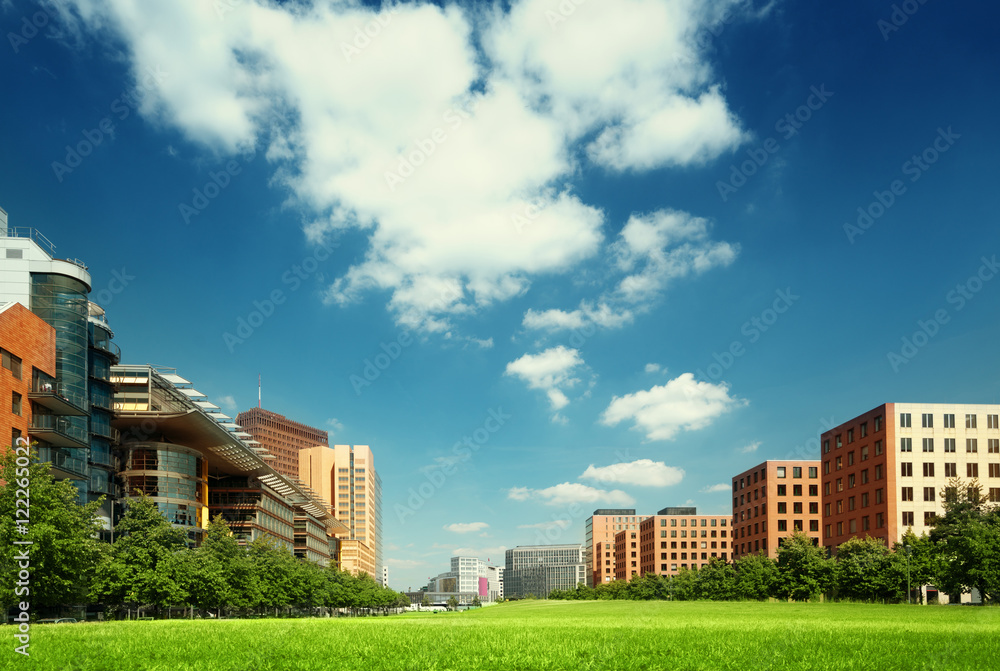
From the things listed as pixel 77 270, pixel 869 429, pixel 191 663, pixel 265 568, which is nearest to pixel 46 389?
pixel 77 270

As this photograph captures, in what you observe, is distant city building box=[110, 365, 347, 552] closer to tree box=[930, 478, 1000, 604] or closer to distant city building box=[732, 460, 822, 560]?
tree box=[930, 478, 1000, 604]

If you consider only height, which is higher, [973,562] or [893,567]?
[973,562]

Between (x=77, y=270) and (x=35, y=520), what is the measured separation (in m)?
45.4

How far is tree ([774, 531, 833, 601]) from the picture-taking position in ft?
290

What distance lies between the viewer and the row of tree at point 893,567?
5962 cm

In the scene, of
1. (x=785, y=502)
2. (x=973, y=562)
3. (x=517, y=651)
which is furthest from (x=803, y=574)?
(x=517, y=651)

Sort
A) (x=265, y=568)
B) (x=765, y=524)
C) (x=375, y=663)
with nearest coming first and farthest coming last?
(x=375, y=663)
(x=265, y=568)
(x=765, y=524)

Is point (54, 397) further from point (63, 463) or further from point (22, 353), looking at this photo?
point (63, 463)

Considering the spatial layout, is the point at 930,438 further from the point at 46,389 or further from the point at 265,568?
the point at 46,389

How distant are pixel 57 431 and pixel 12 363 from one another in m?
7.59

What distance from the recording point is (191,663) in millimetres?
15852

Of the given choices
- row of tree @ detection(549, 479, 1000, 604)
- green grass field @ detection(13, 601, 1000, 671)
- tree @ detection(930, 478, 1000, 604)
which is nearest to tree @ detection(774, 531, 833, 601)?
row of tree @ detection(549, 479, 1000, 604)

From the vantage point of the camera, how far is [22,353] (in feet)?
220

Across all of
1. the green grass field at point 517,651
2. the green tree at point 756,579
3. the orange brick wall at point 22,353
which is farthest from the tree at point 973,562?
the orange brick wall at point 22,353
